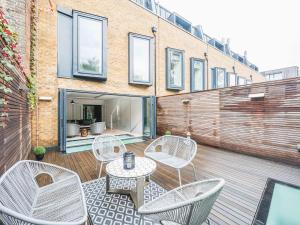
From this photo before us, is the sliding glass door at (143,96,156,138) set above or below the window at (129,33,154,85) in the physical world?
below

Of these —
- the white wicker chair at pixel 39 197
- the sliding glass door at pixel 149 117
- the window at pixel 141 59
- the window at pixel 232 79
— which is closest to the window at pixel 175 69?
the window at pixel 141 59

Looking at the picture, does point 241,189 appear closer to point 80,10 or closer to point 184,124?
point 184,124

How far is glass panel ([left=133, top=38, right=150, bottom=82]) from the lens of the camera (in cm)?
745

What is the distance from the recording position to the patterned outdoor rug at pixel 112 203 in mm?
2021

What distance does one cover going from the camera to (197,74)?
1034cm

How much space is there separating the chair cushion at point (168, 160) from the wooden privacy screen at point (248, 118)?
9.73ft

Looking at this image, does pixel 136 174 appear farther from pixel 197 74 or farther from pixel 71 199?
pixel 197 74

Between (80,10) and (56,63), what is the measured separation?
2384mm

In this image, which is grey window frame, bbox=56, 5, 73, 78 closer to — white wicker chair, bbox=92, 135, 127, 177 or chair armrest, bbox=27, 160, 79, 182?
white wicker chair, bbox=92, 135, 127, 177

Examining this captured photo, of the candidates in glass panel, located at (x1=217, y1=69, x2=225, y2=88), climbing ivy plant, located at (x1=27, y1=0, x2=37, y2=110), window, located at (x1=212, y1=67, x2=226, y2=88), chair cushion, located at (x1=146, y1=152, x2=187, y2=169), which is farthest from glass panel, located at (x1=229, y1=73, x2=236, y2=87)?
climbing ivy plant, located at (x1=27, y1=0, x2=37, y2=110)

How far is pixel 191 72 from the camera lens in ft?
32.0

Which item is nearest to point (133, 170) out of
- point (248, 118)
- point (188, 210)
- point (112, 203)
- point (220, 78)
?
point (112, 203)

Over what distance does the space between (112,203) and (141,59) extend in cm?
663

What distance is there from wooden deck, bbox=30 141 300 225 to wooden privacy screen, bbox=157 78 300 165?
1.34 feet
